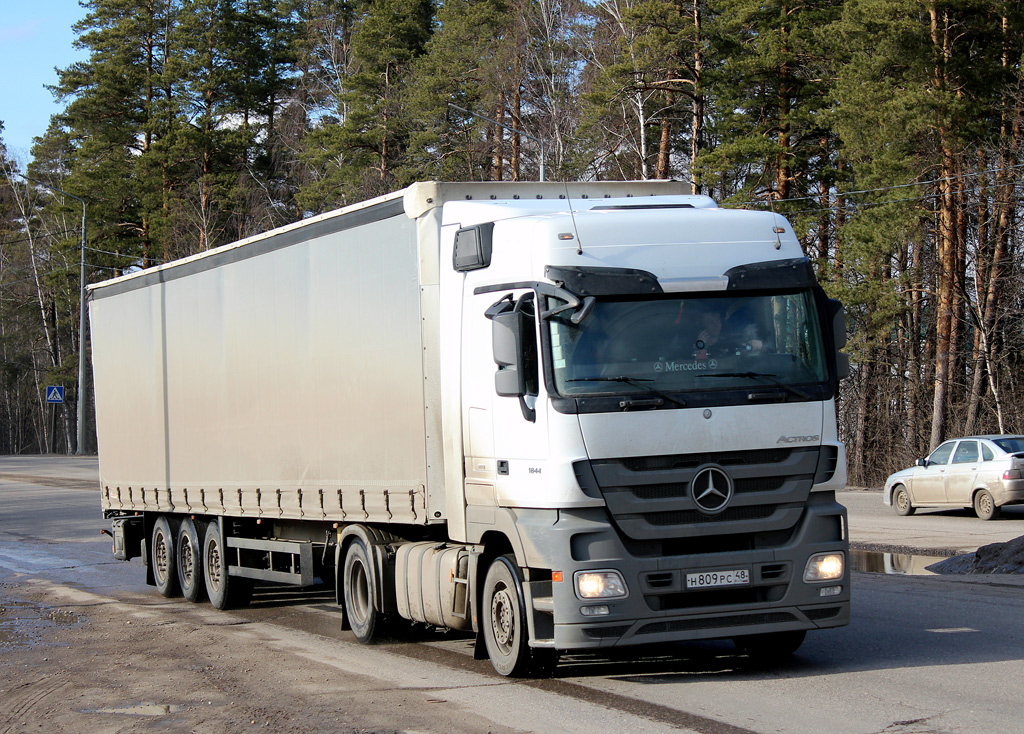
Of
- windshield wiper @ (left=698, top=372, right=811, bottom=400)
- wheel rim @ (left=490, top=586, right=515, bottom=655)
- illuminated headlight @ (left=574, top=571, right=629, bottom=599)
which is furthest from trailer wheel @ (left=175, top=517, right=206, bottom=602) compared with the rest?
windshield wiper @ (left=698, top=372, right=811, bottom=400)

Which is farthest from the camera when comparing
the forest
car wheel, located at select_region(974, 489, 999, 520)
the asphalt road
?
the forest

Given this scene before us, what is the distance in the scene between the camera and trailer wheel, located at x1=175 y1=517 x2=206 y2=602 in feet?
46.1

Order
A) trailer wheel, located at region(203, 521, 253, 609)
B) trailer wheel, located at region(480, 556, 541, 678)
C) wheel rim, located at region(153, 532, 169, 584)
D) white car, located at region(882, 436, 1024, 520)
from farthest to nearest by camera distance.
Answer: white car, located at region(882, 436, 1024, 520), wheel rim, located at region(153, 532, 169, 584), trailer wheel, located at region(203, 521, 253, 609), trailer wheel, located at region(480, 556, 541, 678)

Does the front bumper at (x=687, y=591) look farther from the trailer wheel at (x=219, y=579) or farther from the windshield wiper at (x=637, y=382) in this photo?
the trailer wheel at (x=219, y=579)

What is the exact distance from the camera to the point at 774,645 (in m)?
8.84

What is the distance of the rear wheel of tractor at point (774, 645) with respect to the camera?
8688 mm

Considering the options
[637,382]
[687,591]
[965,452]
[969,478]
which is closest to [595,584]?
[687,591]

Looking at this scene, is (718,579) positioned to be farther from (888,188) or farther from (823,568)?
(888,188)

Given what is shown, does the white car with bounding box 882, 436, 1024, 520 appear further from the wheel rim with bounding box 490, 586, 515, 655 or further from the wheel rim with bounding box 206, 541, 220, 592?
the wheel rim with bounding box 490, 586, 515, 655

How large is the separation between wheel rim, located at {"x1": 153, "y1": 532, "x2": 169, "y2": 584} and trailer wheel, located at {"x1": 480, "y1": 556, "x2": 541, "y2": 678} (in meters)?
7.41

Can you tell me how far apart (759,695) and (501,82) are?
39.8m

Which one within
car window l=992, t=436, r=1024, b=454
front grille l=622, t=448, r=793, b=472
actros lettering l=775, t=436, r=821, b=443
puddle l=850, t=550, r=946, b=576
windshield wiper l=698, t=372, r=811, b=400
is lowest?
puddle l=850, t=550, r=946, b=576

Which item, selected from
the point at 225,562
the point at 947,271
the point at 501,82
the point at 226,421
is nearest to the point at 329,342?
the point at 226,421

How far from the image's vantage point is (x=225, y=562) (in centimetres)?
1336
